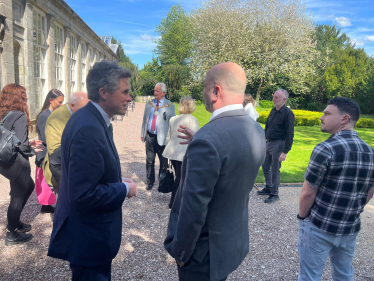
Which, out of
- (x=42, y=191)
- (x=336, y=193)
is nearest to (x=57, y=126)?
(x=42, y=191)

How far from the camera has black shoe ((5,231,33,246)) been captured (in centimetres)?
365

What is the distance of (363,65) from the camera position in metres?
41.1

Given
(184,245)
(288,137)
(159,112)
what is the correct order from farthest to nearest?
(159,112)
(288,137)
(184,245)

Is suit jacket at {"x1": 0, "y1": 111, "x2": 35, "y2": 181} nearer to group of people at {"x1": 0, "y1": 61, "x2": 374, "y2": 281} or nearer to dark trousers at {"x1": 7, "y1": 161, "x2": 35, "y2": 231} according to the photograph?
dark trousers at {"x1": 7, "y1": 161, "x2": 35, "y2": 231}

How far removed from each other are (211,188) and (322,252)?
4.37 feet

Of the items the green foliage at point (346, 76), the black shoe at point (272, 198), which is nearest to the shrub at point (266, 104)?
the green foliage at point (346, 76)

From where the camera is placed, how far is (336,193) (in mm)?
2238

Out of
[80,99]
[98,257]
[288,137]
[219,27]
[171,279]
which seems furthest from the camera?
[219,27]

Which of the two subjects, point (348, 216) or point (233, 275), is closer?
point (348, 216)

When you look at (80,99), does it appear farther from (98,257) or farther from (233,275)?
(233,275)

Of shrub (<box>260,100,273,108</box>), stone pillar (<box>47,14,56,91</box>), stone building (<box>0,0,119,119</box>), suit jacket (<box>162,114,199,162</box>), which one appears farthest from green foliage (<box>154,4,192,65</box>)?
suit jacket (<box>162,114,199,162</box>)

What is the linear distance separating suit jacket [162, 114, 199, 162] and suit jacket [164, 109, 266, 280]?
318cm

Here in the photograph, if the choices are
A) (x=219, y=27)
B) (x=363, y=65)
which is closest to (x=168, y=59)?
(x=219, y=27)

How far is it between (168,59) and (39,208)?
178 ft
